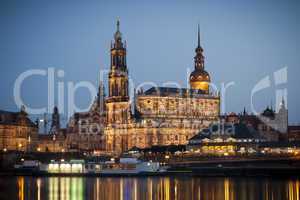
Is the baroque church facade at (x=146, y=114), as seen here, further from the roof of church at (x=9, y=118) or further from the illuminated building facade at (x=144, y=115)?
the roof of church at (x=9, y=118)

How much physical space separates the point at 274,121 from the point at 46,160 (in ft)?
188

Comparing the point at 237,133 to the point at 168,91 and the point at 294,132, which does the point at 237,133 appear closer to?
the point at 168,91

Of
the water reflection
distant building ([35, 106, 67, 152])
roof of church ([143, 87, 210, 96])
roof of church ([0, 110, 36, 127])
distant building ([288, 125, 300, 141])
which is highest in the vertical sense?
roof of church ([143, 87, 210, 96])

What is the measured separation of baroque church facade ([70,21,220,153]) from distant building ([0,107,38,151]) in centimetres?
1560

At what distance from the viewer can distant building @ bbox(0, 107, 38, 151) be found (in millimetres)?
167000

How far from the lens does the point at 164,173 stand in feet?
398

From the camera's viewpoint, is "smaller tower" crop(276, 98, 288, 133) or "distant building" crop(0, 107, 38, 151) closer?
"distant building" crop(0, 107, 38, 151)

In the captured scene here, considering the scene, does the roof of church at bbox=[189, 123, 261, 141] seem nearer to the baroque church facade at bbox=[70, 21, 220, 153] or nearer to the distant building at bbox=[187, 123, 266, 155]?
the distant building at bbox=[187, 123, 266, 155]

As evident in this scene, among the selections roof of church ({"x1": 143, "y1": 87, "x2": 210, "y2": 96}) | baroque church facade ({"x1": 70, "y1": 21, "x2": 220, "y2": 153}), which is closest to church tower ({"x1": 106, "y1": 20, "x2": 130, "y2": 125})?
baroque church facade ({"x1": 70, "y1": 21, "x2": 220, "y2": 153})

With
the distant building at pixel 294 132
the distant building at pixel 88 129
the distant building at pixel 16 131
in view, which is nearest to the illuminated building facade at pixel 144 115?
the distant building at pixel 88 129

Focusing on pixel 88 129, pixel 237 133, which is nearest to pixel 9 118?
pixel 88 129

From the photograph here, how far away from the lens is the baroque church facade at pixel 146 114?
164875 millimetres

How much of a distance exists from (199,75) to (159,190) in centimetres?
10672

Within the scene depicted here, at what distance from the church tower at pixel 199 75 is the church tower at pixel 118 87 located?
29.1 m
